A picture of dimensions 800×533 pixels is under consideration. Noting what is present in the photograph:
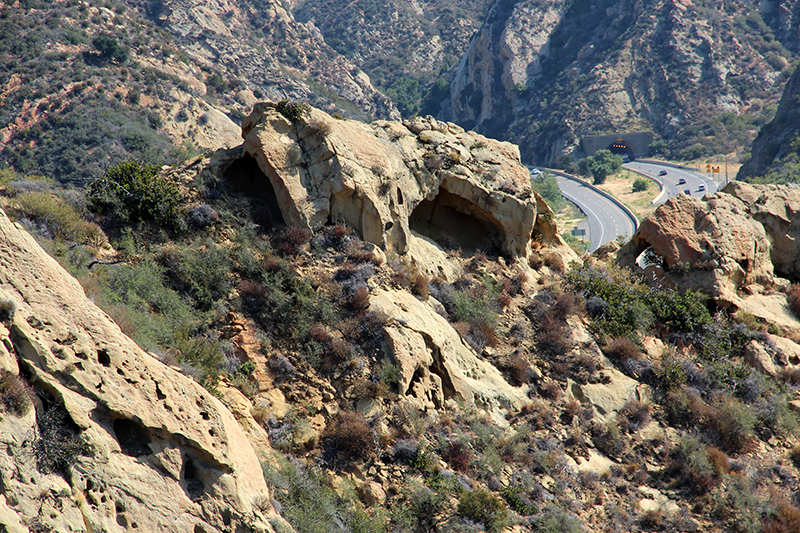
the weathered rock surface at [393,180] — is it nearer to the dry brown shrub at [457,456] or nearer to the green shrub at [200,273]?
the green shrub at [200,273]

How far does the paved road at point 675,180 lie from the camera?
7994 cm

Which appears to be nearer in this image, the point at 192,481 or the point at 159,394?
the point at 192,481

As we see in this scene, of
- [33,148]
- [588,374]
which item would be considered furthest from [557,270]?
[33,148]

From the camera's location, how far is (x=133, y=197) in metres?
13.8

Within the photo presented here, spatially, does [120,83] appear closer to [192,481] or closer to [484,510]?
[192,481]

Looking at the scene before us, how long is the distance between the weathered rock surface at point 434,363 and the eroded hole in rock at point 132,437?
19.2ft

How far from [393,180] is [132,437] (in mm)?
11044

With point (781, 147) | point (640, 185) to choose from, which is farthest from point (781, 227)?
point (640, 185)

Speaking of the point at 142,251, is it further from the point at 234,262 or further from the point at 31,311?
the point at 31,311

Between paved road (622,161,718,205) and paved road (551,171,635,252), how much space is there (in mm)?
6107

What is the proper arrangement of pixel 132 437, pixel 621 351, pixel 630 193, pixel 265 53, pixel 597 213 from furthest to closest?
pixel 630 193
pixel 265 53
pixel 597 213
pixel 621 351
pixel 132 437

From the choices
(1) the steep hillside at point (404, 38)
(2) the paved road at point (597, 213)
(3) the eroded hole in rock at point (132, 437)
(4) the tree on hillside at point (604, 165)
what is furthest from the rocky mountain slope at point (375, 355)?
(1) the steep hillside at point (404, 38)

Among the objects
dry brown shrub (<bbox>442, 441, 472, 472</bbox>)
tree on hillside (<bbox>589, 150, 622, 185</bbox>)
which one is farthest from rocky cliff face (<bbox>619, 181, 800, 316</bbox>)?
tree on hillside (<bbox>589, 150, 622, 185</bbox>)

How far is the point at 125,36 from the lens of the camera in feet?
199
